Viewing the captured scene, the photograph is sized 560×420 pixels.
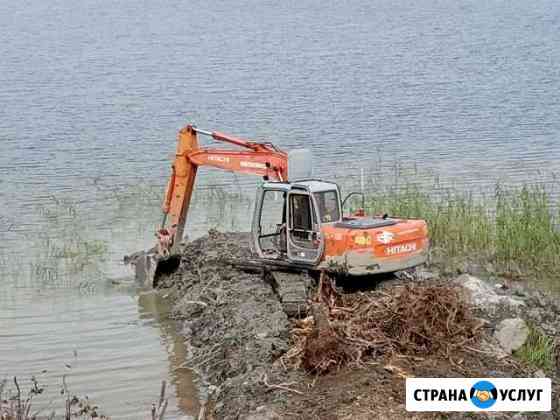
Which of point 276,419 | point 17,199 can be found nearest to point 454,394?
point 276,419

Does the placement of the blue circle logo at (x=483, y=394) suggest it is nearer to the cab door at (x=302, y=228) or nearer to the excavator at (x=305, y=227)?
the excavator at (x=305, y=227)

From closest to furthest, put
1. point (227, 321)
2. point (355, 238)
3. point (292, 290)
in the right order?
point (355, 238) < point (292, 290) < point (227, 321)

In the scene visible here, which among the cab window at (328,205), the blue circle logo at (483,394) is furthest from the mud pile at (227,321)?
the blue circle logo at (483,394)

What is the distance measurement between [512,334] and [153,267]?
7.37m

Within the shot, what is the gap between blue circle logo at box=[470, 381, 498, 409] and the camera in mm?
10289

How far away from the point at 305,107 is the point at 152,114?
4751 mm

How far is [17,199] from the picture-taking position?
932 inches

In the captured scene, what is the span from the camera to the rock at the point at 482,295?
14.4 meters

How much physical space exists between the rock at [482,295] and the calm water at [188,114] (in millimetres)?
4123

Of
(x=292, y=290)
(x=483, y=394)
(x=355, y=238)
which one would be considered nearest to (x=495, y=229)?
(x=355, y=238)

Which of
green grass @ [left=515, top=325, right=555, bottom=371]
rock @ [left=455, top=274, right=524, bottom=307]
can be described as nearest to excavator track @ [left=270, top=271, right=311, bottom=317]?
rock @ [left=455, top=274, right=524, bottom=307]

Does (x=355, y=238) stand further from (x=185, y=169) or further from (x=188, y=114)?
(x=188, y=114)

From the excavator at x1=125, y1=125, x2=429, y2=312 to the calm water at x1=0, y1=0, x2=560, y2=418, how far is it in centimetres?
201

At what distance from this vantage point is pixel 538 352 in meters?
12.2
